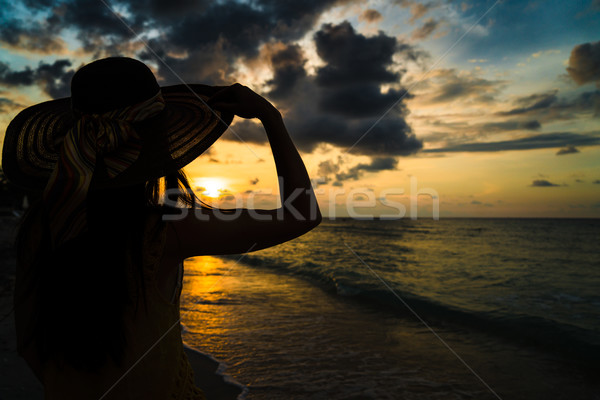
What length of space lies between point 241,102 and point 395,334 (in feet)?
A: 20.3

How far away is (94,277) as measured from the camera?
1.07 m

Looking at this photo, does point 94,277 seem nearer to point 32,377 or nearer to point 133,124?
point 133,124

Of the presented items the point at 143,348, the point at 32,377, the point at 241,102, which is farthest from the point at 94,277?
the point at 32,377

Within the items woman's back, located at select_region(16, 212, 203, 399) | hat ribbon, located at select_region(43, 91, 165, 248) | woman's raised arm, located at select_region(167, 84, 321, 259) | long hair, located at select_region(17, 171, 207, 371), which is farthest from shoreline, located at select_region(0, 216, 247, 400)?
hat ribbon, located at select_region(43, 91, 165, 248)

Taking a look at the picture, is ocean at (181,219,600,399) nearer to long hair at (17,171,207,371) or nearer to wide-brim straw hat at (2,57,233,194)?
long hair at (17,171,207,371)

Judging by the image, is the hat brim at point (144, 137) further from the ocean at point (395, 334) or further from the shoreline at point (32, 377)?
the ocean at point (395, 334)

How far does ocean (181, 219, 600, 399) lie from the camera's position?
4.59 meters

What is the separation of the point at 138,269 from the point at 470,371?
5.14 meters

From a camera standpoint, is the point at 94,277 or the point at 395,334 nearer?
the point at 94,277

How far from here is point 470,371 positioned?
5004 millimetres

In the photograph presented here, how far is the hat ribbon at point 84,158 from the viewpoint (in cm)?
102

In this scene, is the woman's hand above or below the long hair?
above

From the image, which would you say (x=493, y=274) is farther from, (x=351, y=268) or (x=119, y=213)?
(x=119, y=213)

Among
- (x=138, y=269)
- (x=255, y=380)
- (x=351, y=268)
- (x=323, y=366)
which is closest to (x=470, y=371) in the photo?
(x=323, y=366)
